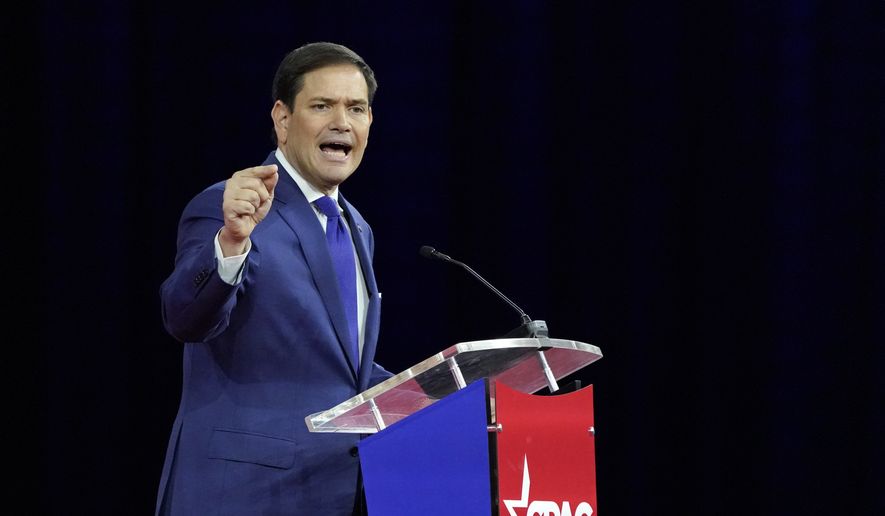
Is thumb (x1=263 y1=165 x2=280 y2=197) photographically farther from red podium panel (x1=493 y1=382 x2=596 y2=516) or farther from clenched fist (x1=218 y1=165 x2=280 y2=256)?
red podium panel (x1=493 y1=382 x2=596 y2=516)

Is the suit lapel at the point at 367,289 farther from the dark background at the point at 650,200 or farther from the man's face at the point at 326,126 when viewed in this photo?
the dark background at the point at 650,200

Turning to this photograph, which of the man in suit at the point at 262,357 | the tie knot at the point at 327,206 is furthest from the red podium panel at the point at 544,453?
the tie knot at the point at 327,206

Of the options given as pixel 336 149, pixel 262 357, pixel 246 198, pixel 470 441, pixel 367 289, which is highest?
pixel 336 149

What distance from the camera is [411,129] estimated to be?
342cm

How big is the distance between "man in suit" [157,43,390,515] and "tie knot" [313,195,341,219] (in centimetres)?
4

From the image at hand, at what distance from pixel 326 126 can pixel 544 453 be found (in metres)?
0.88

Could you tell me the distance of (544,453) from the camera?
1.67 metres

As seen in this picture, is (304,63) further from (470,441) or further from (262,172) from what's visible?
(470,441)

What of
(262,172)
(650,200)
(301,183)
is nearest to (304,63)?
(301,183)

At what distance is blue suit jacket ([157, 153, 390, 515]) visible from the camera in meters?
1.84

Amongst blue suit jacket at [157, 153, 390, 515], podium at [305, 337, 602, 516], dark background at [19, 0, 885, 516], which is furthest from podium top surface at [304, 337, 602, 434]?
dark background at [19, 0, 885, 516]

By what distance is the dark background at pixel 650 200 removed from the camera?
3.40 m

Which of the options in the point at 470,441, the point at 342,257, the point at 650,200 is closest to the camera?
the point at 470,441

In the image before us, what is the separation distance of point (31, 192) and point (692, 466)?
2.18m
